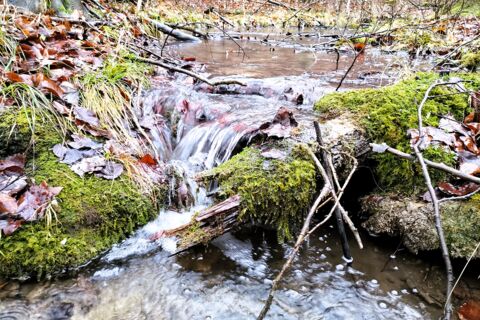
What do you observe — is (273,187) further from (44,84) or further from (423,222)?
(44,84)

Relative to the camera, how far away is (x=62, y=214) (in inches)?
94.9

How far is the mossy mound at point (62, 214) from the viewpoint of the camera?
224cm

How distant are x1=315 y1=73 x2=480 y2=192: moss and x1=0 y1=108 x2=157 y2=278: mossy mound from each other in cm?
183

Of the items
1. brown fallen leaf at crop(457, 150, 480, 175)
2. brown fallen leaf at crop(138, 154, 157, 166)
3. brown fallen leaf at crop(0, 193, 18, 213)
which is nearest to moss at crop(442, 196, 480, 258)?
brown fallen leaf at crop(457, 150, 480, 175)

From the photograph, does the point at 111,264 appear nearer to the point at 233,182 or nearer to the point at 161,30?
the point at 233,182

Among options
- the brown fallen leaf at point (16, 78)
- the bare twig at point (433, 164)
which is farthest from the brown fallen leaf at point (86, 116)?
the bare twig at point (433, 164)

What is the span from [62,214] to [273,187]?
1.41 metres

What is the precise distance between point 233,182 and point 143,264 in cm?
82

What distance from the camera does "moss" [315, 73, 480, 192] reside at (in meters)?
2.79

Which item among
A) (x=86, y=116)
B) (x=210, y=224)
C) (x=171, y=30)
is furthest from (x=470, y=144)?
(x=171, y=30)

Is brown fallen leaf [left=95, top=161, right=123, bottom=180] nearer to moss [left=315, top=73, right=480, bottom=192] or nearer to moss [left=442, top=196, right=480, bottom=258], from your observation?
moss [left=315, top=73, right=480, bottom=192]

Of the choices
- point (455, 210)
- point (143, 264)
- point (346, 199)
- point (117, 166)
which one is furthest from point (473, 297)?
point (117, 166)

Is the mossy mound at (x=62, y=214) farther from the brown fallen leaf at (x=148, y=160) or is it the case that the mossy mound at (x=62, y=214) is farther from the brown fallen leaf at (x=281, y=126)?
the brown fallen leaf at (x=281, y=126)

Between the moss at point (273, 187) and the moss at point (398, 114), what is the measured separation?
709 mm
